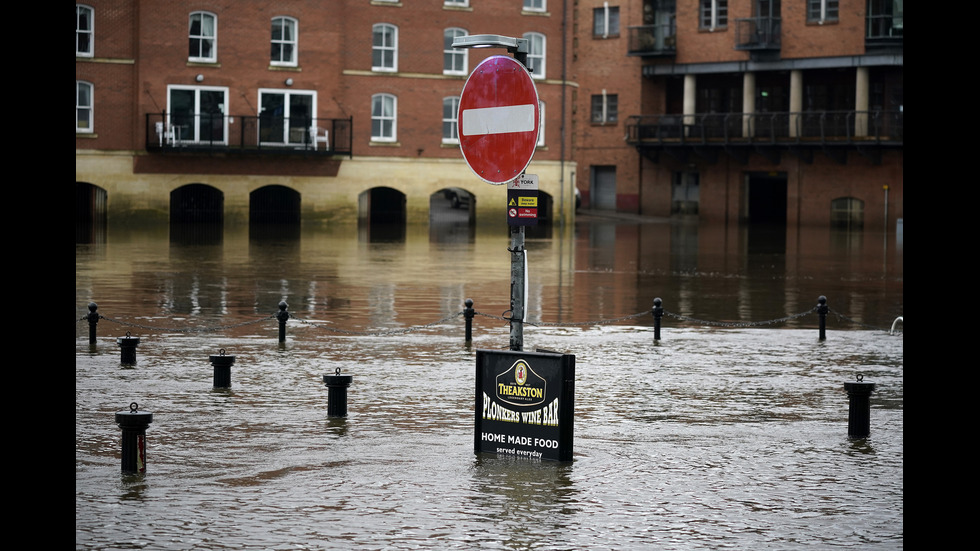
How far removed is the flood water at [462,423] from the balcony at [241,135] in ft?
79.5

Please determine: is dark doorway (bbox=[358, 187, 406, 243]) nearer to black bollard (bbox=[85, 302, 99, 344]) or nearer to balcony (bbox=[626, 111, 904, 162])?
balcony (bbox=[626, 111, 904, 162])

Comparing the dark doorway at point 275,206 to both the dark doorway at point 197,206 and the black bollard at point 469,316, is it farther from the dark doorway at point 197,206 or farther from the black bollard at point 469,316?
the black bollard at point 469,316

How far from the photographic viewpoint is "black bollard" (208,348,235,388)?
42.0 ft

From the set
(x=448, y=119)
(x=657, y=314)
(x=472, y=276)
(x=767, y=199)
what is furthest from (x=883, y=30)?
(x=657, y=314)

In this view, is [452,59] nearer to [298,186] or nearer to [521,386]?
[298,186]

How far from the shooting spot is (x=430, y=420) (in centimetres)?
1138

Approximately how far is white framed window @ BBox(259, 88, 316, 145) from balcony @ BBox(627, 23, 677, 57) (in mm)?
19484

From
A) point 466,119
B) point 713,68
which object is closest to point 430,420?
point 466,119

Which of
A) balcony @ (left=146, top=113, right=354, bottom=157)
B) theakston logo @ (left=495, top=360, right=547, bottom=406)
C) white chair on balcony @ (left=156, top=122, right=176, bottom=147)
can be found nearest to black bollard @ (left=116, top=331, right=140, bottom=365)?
theakston logo @ (left=495, top=360, right=547, bottom=406)

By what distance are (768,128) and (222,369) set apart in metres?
52.4

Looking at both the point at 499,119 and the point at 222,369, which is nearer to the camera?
the point at 499,119

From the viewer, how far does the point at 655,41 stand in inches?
2566

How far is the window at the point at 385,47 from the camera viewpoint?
54.3m
